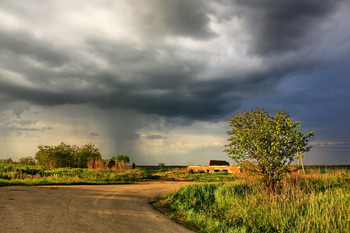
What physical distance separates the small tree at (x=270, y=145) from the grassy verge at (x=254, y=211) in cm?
99

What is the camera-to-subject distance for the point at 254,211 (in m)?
11.2

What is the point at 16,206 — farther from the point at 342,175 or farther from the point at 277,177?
the point at 342,175

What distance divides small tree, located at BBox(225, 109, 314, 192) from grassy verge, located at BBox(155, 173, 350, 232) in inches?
39.0

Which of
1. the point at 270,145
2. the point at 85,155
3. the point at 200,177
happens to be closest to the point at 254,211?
the point at 270,145

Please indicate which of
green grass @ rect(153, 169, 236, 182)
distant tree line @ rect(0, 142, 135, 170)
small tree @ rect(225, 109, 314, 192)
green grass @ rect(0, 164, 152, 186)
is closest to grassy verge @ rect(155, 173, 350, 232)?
small tree @ rect(225, 109, 314, 192)

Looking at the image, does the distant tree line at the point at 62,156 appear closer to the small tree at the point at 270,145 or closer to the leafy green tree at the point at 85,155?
the leafy green tree at the point at 85,155

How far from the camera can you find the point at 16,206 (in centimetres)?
1013

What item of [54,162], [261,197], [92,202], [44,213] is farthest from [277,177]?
[54,162]

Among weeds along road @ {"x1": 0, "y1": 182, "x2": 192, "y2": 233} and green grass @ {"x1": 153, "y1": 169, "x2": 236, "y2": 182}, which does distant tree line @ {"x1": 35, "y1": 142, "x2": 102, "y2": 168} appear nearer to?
green grass @ {"x1": 153, "y1": 169, "x2": 236, "y2": 182}

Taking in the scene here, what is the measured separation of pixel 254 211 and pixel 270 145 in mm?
3835

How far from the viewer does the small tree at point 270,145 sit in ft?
43.4

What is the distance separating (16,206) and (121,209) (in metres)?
4.22

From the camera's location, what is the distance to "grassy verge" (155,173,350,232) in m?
9.47

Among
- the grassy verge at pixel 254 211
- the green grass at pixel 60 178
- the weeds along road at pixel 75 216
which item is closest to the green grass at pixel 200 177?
the green grass at pixel 60 178
